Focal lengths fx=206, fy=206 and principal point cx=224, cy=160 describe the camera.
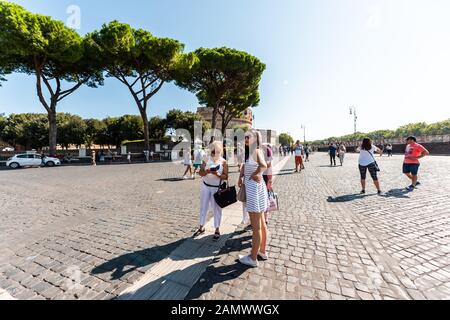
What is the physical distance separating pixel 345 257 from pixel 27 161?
27.1 m

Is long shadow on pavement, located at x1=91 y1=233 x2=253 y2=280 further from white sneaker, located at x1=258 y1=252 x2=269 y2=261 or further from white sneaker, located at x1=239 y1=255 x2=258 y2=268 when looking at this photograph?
white sneaker, located at x1=258 y1=252 x2=269 y2=261

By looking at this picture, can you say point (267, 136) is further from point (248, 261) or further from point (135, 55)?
point (135, 55)

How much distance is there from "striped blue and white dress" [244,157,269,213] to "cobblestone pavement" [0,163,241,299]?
62.6 inches

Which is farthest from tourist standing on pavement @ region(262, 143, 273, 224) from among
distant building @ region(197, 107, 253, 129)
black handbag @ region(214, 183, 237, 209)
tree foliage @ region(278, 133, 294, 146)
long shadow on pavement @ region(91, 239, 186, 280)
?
tree foliage @ region(278, 133, 294, 146)

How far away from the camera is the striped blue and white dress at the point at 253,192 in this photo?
2.46m

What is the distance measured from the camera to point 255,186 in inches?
99.2

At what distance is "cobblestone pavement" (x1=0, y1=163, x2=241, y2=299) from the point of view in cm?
245

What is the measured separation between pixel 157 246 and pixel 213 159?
1.68 metres

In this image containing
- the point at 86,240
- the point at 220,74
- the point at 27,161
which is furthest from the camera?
the point at 220,74

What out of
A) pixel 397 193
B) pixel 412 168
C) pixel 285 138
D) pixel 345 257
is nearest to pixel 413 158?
pixel 412 168

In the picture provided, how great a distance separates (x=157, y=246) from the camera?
3.35 m

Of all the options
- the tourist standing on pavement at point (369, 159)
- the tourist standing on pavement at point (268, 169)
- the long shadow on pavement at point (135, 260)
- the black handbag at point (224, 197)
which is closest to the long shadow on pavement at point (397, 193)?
the tourist standing on pavement at point (369, 159)
